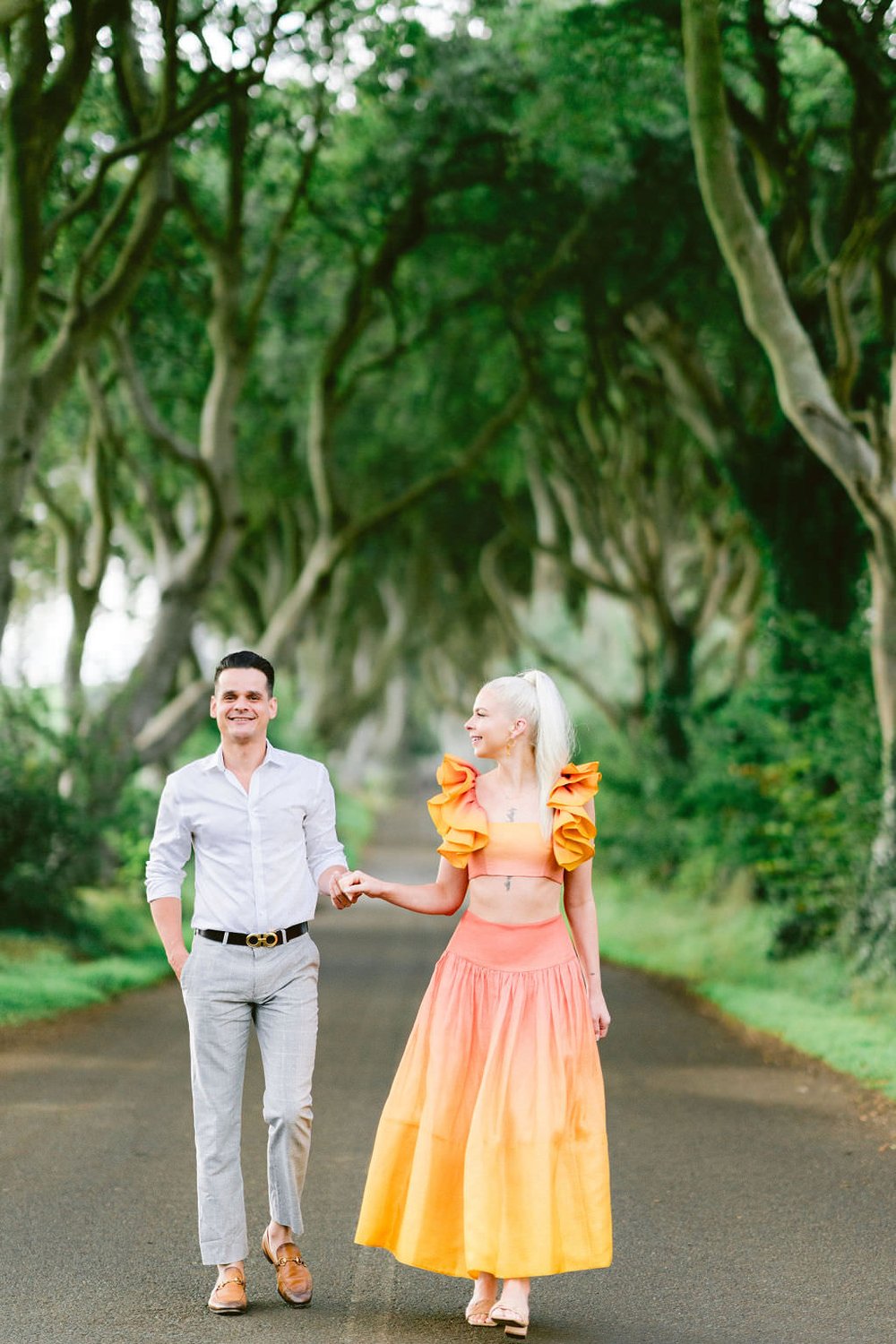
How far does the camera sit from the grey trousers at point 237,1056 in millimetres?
5328

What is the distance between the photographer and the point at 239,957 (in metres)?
5.34

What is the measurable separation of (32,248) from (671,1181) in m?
8.90

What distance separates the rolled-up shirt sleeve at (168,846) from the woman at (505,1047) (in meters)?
0.56

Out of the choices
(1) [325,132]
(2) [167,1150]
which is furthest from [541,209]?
(2) [167,1150]

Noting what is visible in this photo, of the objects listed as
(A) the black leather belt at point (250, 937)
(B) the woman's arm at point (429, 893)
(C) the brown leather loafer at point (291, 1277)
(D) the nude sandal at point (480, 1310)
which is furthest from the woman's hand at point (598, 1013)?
(C) the brown leather loafer at point (291, 1277)

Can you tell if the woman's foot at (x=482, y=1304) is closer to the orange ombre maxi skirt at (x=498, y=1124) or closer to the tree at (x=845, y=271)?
the orange ombre maxi skirt at (x=498, y=1124)

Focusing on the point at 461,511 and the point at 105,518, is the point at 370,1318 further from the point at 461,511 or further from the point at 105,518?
→ the point at 461,511

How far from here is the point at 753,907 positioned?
19062 mm

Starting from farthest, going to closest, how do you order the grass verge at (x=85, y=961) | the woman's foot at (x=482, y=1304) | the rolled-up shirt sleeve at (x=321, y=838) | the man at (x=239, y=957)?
the grass verge at (x=85, y=961) → the rolled-up shirt sleeve at (x=321, y=838) → the man at (x=239, y=957) → the woman's foot at (x=482, y=1304)

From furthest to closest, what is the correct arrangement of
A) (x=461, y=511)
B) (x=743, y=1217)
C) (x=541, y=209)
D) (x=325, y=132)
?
(x=461, y=511)
(x=541, y=209)
(x=325, y=132)
(x=743, y=1217)

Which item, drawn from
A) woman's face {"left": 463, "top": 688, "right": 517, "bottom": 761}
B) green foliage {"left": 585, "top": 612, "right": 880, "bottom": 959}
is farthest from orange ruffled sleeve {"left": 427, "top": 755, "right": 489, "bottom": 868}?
green foliage {"left": 585, "top": 612, "right": 880, "bottom": 959}

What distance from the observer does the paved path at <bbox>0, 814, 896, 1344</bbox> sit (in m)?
5.26

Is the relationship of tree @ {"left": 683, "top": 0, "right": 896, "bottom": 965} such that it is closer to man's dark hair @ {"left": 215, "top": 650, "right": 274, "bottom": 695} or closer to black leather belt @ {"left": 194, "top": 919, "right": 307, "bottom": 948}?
man's dark hair @ {"left": 215, "top": 650, "right": 274, "bottom": 695}

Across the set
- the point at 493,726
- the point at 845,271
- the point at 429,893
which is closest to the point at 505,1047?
the point at 429,893
